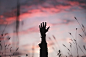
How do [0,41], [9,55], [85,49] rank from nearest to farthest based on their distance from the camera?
[85,49], [0,41], [9,55]

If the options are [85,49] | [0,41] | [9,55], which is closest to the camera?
[85,49]

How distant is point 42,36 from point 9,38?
5.98m

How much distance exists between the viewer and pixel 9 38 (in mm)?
24016

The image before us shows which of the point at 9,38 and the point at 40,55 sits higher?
the point at 9,38

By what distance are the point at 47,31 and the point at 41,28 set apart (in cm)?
63

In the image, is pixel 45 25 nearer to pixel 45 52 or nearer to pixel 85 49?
pixel 45 52

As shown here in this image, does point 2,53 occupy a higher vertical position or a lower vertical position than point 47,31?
lower

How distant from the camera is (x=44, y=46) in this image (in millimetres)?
19266

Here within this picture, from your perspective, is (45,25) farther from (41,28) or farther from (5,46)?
(5,46)

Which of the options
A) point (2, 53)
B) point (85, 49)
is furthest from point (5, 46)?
point (85, 49)

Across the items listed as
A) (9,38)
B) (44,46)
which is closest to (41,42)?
(44,46)

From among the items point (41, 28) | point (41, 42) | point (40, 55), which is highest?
point (41, 28)

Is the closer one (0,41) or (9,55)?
(0,41)

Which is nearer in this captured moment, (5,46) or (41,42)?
(41,42)
